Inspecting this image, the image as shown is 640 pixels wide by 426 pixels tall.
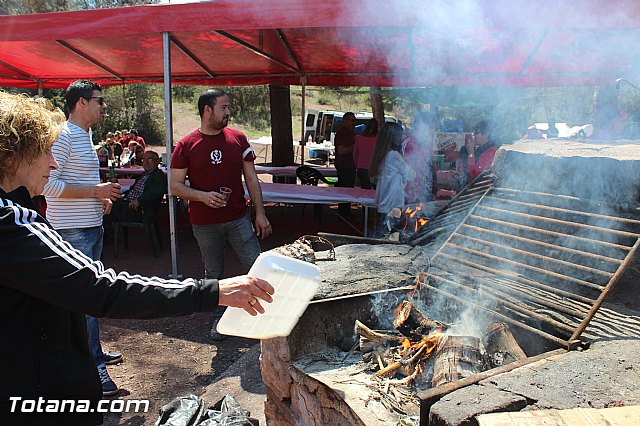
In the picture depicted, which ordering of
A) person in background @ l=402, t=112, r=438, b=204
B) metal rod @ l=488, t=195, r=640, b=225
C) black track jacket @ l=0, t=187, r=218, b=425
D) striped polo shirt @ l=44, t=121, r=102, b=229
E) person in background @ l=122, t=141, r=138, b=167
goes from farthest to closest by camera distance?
person in background @ l=122, t=141, r=138, b=167
person in background @ l=402, t=112, r=438, b=204
striped polo shirt @ l=44, t=121, r=102, b=229
metal rod @ l=488, t=195, r=640, b=225
black track jacket @ l=0, t=187, r=218, b=425

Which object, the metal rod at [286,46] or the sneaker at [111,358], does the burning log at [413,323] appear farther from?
the metal rod at [286,46]

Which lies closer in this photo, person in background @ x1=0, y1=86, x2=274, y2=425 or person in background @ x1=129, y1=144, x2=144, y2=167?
person in background @ x1=0, y1=86, x2=274, y2=425

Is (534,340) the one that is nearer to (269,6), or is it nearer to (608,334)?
(608,334)

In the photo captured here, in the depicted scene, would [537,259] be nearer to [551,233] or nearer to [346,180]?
[551,233]

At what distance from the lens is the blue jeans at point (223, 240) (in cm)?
455

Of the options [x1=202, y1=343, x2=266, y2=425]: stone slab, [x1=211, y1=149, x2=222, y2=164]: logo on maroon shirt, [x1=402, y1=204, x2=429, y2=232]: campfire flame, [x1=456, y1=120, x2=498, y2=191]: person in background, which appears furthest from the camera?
[x1=456, y1=120, x2=498, y2=191]: person in background

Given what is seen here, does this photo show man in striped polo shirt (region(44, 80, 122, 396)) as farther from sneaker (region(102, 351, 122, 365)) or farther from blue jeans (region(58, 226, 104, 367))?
sneaker (region(102, 351, 122, 365))

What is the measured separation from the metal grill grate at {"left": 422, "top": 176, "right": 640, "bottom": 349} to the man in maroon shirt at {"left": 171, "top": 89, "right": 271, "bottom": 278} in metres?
1.83

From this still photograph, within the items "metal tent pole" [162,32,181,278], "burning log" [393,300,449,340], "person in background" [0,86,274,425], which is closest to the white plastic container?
"person in background" [0,86,274,425]

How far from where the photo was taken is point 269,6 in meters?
4.77

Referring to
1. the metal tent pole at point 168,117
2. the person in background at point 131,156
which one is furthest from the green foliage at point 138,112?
the metal tent pole at point 168,117

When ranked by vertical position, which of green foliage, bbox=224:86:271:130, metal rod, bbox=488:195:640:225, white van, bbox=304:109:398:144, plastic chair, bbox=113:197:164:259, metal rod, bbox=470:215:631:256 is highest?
green foliage, bbox=224:86:271:130

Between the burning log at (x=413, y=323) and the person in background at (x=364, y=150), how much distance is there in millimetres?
6031

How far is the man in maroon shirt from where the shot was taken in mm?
4383
